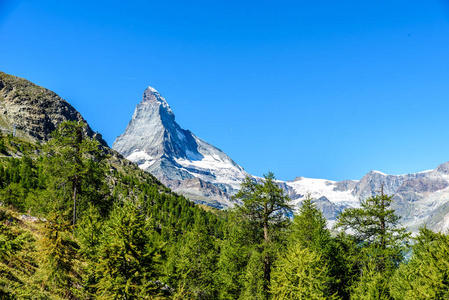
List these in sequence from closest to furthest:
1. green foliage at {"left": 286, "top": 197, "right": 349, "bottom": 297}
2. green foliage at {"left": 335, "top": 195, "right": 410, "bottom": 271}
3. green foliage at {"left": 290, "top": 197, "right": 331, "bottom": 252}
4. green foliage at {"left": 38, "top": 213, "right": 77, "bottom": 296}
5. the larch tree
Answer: green foliage at {"left": 38, "top": 213, "right": 77, "bottom": 296}, green foliage at {"left": 335, "top": 195, "right": 410, "bottom": 271}, the larch tree, green foliage at {"left": 286, "top": 197, "right": 349, "bottom": 297}, green foliage at {"left": 290, "top": 197, "right": 331, "bottom": 252}

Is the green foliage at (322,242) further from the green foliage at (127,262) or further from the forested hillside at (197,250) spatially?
the green foliage at (127,262)

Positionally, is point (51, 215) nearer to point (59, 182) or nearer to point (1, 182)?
point (59, 182)

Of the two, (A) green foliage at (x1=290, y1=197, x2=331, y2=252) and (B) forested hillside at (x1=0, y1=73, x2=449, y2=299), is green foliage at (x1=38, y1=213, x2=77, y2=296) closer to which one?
(B) forested hillside at (x1=0, y1=73, x2=449, y2=299)

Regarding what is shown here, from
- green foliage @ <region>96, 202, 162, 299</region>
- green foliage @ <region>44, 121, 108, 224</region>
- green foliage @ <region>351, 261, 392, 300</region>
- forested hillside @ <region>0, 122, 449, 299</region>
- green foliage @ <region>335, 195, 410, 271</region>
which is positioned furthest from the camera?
green foliage @ <region>44, 121, 108, 224</region>

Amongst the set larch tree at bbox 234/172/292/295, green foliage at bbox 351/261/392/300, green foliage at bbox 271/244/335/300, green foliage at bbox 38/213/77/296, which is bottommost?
green foliage at bbox 351/261/392/300

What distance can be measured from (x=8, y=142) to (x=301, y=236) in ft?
602

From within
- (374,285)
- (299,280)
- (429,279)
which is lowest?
(374,285)

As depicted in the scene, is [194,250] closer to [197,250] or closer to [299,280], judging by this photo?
[197,250]

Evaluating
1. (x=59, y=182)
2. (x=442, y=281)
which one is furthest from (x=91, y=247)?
(x=442, y=281)

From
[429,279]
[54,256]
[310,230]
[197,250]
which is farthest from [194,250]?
[429,279]

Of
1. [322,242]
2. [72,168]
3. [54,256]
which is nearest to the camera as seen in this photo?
[54,256]

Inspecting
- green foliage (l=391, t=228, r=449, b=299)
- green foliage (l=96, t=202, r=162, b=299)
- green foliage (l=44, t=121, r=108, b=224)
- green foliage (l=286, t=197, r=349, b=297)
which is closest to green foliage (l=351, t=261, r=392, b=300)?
green foliage (l=391, t=228, r=449, b=299)

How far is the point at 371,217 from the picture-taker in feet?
96.7

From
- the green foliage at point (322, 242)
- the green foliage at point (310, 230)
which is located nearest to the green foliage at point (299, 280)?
the green foliage at point (322, 242)
